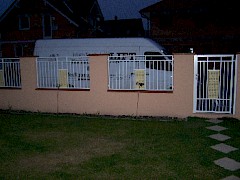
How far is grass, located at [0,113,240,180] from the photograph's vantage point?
4.73m

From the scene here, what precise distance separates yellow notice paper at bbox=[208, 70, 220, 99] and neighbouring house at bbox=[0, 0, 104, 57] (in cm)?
1909

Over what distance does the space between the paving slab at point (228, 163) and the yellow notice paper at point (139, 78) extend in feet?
13.5

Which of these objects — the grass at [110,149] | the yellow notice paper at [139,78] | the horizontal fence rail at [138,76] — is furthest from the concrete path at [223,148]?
the yellow notice paper at [139,78]

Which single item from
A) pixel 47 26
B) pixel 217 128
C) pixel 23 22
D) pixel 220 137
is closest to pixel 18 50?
pixel 23 22

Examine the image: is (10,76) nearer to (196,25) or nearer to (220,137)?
(220,137)

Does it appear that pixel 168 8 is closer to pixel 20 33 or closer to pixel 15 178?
pixel 20 33

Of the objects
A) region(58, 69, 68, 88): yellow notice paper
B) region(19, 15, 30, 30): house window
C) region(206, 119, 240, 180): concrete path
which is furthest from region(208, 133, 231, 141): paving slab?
region(19, 15, 30, 30): house window

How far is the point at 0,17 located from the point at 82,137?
23.1 meters

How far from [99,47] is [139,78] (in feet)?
14.3

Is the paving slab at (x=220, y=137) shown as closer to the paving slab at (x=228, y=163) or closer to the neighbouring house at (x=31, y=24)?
the paving slab at (x=228, y=163)

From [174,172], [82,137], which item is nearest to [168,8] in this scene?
[82,137]

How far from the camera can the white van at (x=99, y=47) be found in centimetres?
1217

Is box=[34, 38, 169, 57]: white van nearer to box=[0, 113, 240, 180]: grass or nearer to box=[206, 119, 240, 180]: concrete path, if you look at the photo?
box=[0, 113, 240, 180]: grass

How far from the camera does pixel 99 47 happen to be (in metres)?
12.5
